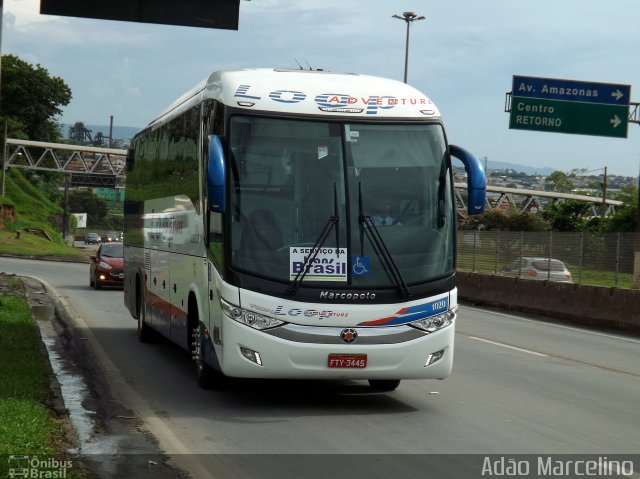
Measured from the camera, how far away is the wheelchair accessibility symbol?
10.7 metres

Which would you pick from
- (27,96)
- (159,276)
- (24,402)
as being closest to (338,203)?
(24,402)

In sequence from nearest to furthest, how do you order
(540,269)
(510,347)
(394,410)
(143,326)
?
(394,410) < (143,326) < (510,347) < (540,269)

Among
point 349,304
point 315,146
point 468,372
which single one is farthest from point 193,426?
point 468,372

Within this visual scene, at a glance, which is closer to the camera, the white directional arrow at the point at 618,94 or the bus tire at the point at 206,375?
the bus tire at the point at 206,375

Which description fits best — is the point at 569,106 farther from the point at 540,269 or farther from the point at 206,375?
the point at 206,375

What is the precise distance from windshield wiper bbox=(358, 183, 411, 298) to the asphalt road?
127 cm

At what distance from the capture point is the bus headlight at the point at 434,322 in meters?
10.8

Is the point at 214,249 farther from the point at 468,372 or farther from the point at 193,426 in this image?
the point at 468,372

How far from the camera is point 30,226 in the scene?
8156 centimetres

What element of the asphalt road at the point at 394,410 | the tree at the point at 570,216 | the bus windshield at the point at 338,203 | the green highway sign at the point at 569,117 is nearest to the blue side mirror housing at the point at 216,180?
the bus windshield at the point at 338,203

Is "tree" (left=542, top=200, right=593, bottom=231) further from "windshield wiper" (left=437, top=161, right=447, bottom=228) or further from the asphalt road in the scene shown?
"windshield wiper" (left=437, top=161, right=447, bottom=228)

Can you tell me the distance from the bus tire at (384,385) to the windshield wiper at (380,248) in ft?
5.87

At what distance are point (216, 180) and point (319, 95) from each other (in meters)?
1.62

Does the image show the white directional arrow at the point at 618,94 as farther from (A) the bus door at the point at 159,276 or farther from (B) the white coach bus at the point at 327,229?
(B) the white coach bus at the point at 327,229
